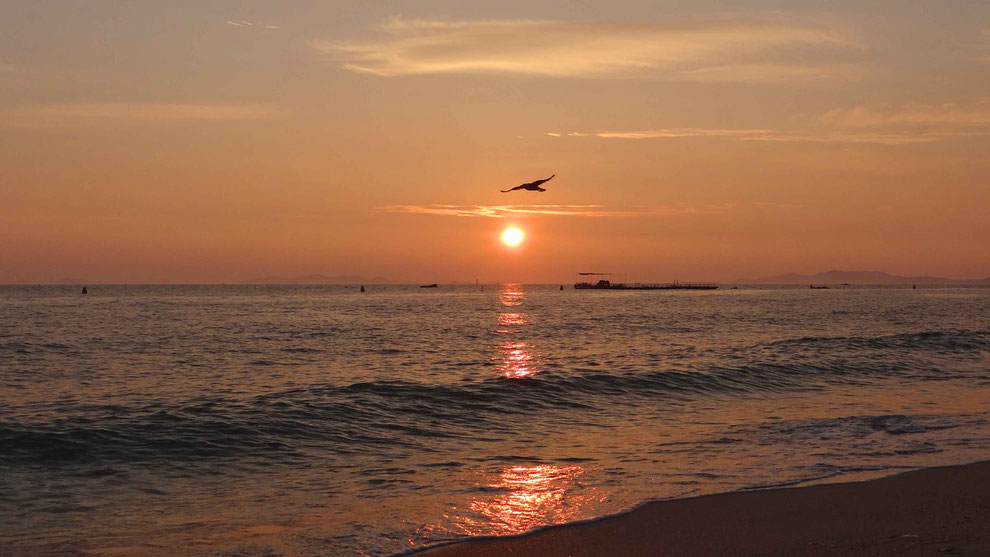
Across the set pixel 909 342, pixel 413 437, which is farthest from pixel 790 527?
pixel 909 342

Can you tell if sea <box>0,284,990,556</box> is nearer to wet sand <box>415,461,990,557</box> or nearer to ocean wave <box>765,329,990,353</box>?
wet sand <box>415,461,990,557</box>

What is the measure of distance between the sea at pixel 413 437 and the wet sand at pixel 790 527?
65cm

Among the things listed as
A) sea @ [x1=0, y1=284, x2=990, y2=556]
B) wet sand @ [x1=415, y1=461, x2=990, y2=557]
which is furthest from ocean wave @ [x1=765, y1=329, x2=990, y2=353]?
wet sand @ [x1=415, y1=461, x2=990, y2=557]

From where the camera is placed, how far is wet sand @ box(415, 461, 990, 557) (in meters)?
9.34

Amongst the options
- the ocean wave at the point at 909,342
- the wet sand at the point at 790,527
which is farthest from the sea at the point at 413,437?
the ocean wave at the point at 909,342

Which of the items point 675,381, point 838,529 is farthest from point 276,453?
point 675,381

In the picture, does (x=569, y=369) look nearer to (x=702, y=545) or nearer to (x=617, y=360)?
(x=617, y=360)

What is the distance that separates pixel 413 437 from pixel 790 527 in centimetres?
980

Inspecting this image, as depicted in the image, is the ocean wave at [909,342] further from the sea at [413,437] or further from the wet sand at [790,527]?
the wet sand at [790,527]

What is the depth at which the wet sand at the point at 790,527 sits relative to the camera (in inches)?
368

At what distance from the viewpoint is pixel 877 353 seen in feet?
129

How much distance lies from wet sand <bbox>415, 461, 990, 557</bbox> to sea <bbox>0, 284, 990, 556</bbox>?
648 mm

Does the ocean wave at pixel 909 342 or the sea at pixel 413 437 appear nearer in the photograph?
the sea at pixel 413 437

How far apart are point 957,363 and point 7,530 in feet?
116
